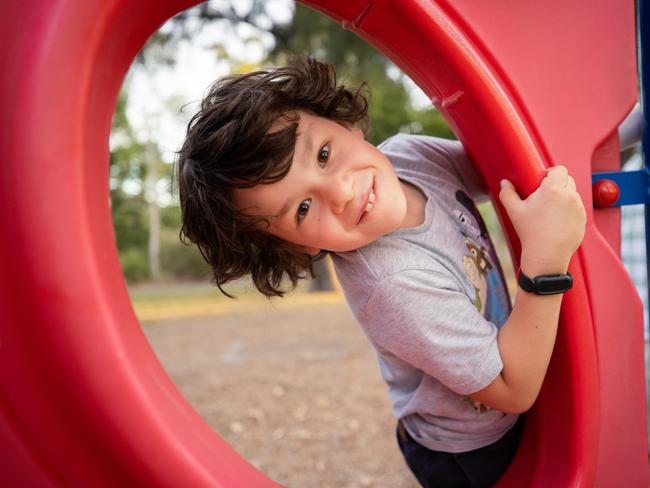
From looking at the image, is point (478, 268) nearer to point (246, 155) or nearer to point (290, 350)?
point (246, 155)

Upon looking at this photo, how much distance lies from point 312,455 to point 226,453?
5.41ft

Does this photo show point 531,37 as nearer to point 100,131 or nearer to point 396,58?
point 396,58

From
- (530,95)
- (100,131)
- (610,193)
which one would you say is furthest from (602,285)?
(100,131)

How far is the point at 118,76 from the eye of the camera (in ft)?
2.71

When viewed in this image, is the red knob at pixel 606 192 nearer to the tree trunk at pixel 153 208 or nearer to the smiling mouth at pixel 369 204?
the smiling mouth at pixel 369 204

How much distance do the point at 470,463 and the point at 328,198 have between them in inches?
24.7

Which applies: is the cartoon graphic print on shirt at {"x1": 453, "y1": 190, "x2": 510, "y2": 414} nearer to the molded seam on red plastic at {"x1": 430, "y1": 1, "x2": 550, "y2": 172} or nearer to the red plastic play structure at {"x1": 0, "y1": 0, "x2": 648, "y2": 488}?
the red plastic play structure at {"x1": 0, "y1": 0, "x2": 648, "y2": 488}

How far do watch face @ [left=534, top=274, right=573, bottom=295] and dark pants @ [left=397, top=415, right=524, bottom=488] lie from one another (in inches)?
16.8

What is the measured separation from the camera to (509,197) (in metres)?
0.96

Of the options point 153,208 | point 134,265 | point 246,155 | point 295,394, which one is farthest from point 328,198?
point 153,208

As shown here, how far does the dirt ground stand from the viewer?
2.29 metres

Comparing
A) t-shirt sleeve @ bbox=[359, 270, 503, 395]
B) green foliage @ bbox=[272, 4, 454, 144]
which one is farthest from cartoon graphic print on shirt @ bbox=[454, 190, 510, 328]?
green foliage @ bbox=[272, 4, 454, 144]

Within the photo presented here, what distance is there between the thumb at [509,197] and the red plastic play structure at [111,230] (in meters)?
0.02

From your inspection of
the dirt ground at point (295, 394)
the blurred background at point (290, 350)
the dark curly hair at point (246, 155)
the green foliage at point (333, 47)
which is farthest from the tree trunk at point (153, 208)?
the dark curly hair at point (246, 155)
